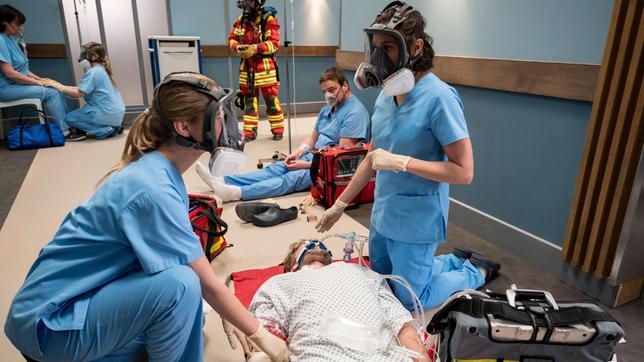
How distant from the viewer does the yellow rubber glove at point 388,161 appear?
154 cm

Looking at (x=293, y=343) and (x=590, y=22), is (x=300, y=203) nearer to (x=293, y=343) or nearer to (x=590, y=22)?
(x=293, y=343)

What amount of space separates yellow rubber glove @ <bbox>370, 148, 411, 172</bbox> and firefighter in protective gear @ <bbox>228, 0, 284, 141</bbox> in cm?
333

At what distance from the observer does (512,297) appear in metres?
1.26

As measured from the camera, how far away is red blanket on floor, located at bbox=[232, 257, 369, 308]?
6.46 feet

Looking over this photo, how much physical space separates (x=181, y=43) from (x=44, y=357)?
4.98 metres

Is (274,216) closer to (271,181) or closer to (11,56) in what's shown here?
(271,181)

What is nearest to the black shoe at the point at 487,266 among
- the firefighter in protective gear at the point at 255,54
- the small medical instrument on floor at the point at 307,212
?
the small medical instrument on floor at the point at 307,212

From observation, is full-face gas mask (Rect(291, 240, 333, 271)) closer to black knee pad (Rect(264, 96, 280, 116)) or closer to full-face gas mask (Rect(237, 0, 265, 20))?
black knee pad (Rect(264, 96, 280, 116))

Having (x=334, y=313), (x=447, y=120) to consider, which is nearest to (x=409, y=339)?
(x=334, y=313)

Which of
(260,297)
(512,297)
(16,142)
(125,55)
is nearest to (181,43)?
(125,55)

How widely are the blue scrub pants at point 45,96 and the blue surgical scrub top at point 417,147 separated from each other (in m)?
4.20

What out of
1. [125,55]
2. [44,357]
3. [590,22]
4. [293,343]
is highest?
[590,22]

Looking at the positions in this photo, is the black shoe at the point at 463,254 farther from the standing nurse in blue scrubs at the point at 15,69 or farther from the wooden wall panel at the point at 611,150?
the standing nurse in blue scrubs at the point at 15,69

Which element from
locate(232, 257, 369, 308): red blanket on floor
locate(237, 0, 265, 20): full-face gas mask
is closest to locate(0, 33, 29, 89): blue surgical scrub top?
locate(237, 0, 265, 20): full-face gas mask
